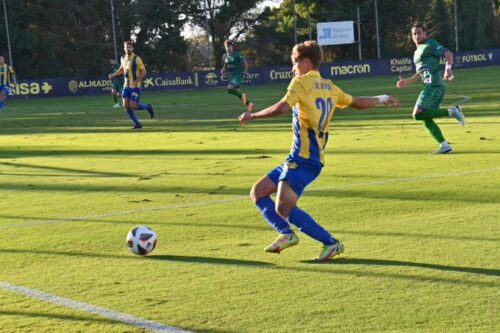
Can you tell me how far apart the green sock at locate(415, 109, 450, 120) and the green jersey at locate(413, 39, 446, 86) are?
1.60 ft

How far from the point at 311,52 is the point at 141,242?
2065 millimetres

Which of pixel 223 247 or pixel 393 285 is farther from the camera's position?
pixel 223 247

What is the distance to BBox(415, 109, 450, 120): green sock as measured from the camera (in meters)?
13.2

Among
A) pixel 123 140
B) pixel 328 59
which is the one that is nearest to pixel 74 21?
pixel 328 59

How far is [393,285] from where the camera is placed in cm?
576

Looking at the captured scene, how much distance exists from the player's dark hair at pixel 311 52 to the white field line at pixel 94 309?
259cm

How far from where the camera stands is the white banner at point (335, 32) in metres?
71.6

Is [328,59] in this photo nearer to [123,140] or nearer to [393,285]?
[123,140]

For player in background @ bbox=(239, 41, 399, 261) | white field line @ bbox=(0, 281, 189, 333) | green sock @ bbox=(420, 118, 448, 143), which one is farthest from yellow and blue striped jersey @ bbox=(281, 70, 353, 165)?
green sock @ bbox=(420, 118, 448, 143)

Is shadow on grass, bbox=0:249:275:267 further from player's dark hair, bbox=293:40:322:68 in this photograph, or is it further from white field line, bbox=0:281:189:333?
player's dark hair, bbox=293:40:322:68

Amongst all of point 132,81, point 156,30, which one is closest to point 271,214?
point 132,81

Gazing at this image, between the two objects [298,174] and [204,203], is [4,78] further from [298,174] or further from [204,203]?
[298,174]

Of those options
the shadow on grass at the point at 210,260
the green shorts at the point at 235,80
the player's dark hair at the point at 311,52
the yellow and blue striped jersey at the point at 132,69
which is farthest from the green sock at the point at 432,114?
Answer: the green shorts at the point at 235,80

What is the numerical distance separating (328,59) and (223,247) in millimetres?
72660
